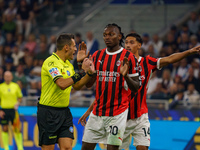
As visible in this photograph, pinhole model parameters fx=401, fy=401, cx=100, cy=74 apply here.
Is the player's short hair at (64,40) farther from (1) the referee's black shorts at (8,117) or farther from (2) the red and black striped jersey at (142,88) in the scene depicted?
(1) the referee's black shorts at (8,117)

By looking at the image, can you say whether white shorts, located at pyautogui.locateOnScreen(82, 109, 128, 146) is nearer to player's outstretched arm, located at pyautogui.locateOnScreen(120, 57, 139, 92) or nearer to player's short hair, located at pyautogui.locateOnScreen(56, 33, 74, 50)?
player's outstretched arm, located at pyautogui.locateOnScreen(120, 57, 139, 92)

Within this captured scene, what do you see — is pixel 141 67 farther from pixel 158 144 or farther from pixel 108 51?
pixel 158 144

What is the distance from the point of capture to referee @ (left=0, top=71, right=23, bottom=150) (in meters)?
Result: 11.0

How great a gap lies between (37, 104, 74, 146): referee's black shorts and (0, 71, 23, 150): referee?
504 cm

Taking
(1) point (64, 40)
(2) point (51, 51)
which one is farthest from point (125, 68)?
(2) point (51, 51)

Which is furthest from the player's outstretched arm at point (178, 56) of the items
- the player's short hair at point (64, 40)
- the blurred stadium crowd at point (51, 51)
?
the blurred stadium crowd at point (51, 51)

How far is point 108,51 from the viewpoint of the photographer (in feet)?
19.1

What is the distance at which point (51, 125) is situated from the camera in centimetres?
605

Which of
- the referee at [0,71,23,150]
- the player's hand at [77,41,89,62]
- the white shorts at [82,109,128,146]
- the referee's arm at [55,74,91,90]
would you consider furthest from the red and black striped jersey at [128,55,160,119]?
the referee at [0,71,23,150]

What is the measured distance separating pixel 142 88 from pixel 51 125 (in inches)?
62.0

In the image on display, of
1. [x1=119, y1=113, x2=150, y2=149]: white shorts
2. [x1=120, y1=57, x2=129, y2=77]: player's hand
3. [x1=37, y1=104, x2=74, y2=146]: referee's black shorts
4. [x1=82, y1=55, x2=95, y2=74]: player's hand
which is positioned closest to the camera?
[x1=120, y1=57, x2=129, y2=77]: player's hand

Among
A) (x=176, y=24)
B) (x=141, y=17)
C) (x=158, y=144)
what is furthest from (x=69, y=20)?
(x=158, y=144)

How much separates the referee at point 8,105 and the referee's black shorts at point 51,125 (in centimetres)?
504

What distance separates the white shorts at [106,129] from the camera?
561 centimetres
